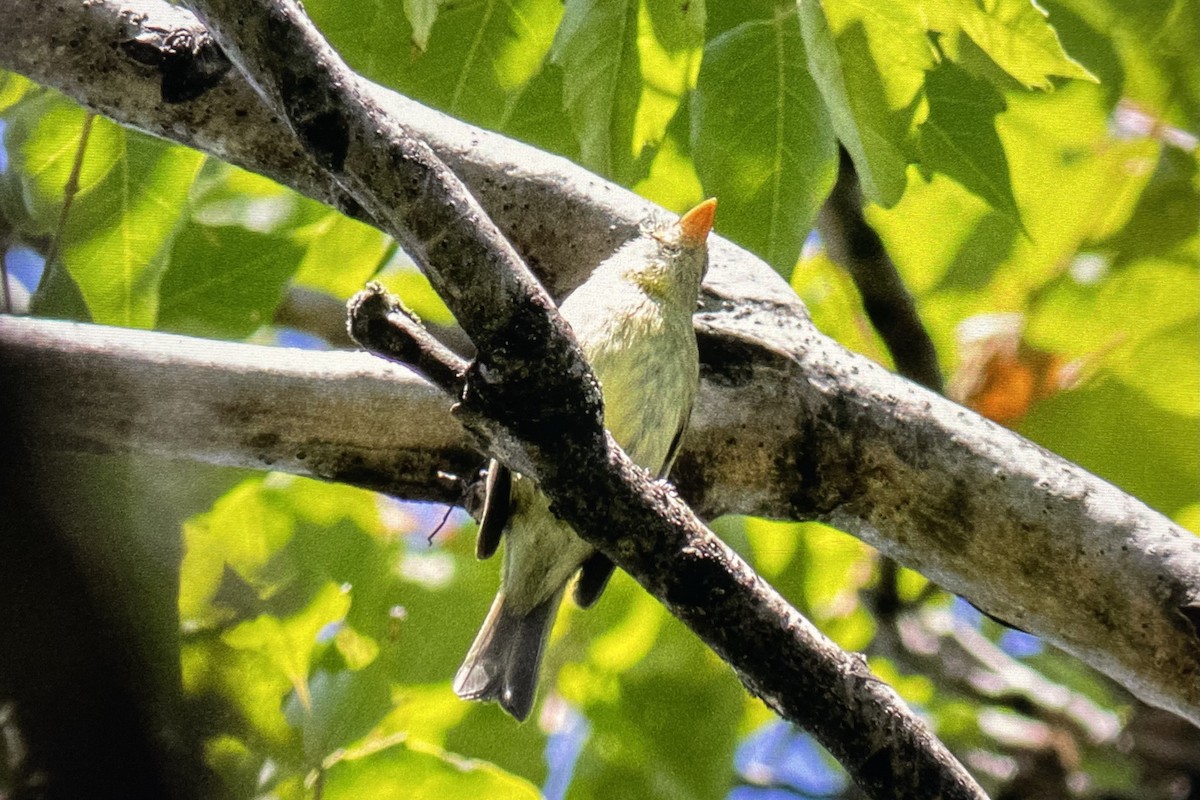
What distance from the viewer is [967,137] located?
244 centimetres

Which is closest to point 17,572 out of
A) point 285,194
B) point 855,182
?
point 285,194

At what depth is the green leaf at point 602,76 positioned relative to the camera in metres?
2.19

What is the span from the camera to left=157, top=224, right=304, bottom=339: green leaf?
298cm

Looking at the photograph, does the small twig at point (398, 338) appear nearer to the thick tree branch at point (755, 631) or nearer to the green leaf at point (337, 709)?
the thick tree branch at point (755, 631)

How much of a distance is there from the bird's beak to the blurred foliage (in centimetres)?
14

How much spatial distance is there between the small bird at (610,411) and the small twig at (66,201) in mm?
1050

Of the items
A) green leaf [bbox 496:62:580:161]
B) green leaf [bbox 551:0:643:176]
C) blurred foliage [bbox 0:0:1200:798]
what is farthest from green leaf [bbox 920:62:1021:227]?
green leaf [bbox 496:62:580:161]

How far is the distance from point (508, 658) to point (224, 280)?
3.65ft

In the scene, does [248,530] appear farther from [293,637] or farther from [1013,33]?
[1013,33]

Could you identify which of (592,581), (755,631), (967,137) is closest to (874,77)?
(967,137)

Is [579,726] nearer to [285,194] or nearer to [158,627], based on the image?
[158,627]

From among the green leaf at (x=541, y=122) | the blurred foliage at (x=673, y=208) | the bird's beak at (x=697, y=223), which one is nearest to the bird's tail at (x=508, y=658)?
the blurred foliage at (x=673, y=208)

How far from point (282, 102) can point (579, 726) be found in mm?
2180

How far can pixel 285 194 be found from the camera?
128 inches
